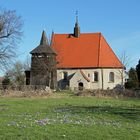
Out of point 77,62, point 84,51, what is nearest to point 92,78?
point 77,62

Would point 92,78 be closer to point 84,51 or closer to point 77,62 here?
point 77,62

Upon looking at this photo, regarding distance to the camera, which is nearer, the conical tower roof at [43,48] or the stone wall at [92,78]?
the conical tower roof at [43,48]

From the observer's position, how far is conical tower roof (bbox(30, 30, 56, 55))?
280 ft

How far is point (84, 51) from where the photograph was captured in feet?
303

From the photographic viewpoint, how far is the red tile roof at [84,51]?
89.8 m

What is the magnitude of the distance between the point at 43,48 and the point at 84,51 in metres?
11.4

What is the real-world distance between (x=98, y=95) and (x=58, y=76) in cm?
4193

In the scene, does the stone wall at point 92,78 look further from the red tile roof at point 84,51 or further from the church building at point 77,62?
the red tile roof at point 84,51

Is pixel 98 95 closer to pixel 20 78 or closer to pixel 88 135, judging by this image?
pixel 88 135

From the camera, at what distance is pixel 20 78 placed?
101 meters

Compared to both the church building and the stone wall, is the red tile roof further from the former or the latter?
the stone wall

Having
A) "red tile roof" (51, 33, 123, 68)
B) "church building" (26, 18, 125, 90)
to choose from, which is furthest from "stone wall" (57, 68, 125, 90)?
"red tile roof" (51, 33, 123, 68)

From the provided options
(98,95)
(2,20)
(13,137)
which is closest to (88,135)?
(13,137)

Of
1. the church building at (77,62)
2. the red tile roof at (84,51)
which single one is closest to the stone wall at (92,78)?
the church building at (77,62)
